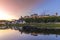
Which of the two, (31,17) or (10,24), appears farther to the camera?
(31,17)

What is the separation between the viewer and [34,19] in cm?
3859

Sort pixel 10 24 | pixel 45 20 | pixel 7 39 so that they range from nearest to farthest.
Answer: pixel 7 39 < pixel 10 24 < pixel 45 20

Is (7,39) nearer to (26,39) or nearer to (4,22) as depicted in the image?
(26,39)

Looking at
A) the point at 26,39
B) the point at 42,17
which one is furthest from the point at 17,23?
the point at 26,39

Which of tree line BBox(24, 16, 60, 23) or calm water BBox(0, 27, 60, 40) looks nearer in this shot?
calm water BBox(0, 27, 60, 40)

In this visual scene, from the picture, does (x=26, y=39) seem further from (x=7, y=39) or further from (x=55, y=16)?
(x=55, y=16)

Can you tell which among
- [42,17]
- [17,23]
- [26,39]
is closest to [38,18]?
[42,17]

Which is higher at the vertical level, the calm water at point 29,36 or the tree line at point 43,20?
the tree line at point 43,20

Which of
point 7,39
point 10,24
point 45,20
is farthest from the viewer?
point 45,20

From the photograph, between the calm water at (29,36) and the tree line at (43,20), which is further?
the tree line at (43,20)

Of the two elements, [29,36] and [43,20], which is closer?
[29,36]

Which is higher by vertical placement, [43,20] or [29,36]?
[43,20]

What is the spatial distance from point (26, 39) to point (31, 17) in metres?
22.8

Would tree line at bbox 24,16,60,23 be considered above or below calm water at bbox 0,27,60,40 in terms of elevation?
above
